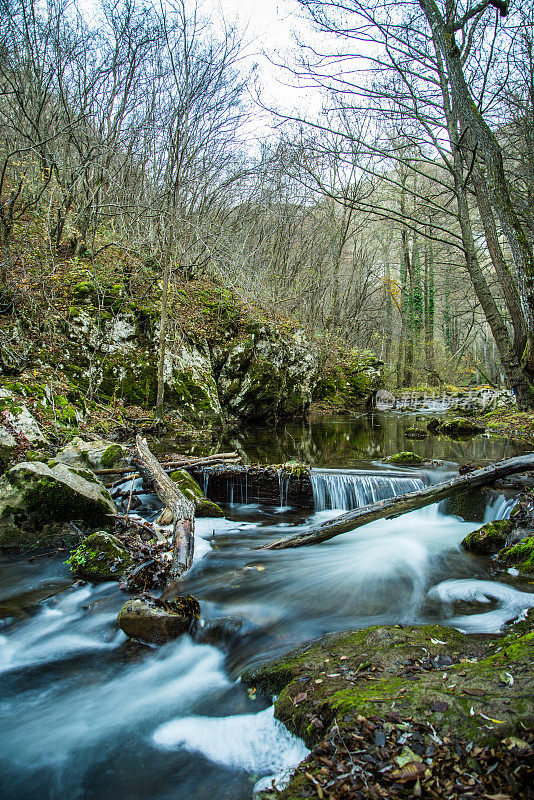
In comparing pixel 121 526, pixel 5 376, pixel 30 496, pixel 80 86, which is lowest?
pixel 121 526

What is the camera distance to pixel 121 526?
204 inches

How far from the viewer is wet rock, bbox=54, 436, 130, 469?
6488mm

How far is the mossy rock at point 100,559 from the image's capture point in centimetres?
426

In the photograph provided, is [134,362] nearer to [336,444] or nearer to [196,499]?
[196,499]

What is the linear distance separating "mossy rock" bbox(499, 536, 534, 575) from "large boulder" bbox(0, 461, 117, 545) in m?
4.52

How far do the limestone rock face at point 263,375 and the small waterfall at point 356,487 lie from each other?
626cm

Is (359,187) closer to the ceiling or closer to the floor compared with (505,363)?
closer to the ceiling

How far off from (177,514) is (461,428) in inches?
432

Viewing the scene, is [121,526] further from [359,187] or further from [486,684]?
[359,187]

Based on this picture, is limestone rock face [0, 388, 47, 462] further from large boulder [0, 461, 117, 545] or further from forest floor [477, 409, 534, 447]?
forest floor [477, 409, 534, 447]

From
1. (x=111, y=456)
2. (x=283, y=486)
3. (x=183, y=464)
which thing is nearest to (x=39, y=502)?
(x=111, y=456)

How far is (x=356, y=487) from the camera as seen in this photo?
24.2 feet

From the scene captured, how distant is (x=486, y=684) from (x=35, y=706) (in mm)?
2905

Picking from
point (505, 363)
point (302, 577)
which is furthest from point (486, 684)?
point (505, 363)
